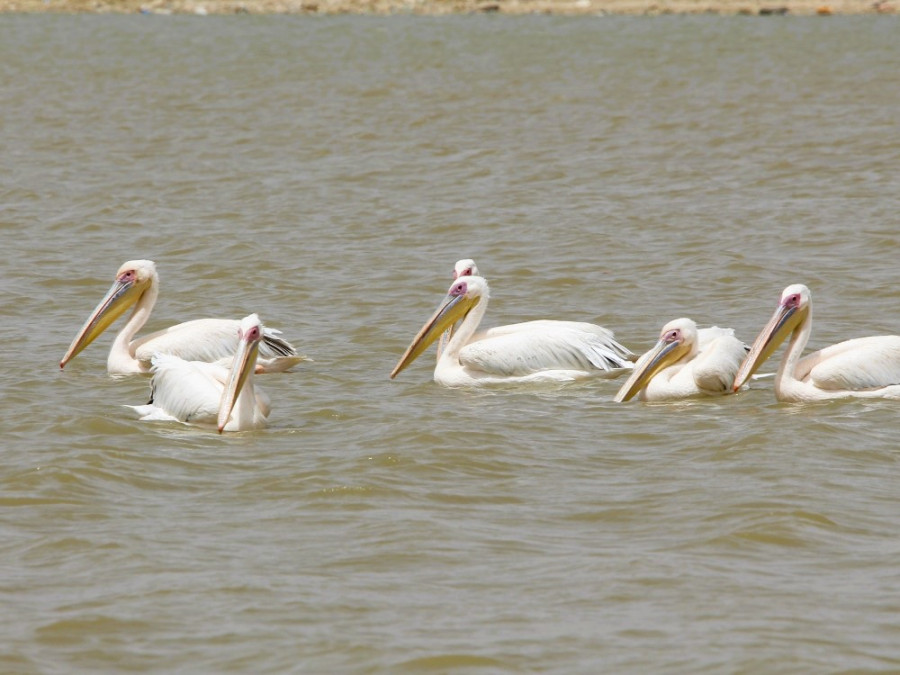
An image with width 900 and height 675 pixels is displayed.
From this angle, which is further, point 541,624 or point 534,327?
point 534,327

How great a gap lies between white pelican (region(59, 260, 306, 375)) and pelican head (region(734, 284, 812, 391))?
1.94 m

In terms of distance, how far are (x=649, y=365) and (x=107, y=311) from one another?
8.87 feet

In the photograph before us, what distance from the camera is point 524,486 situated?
17.9 feet


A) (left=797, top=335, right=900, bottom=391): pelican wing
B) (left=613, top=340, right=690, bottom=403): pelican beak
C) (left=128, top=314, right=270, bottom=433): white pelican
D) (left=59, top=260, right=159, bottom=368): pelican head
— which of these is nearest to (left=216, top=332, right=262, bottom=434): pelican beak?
(left=128, top=314, right=270, bottom=433): white pelican

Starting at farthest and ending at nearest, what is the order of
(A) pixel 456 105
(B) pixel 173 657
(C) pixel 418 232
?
1. (A) pixel 456 105
2. (C) pixel 418 232
3. (B) pixel 173 657

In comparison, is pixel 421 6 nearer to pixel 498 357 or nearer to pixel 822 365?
pixel 498 357

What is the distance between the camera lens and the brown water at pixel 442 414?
417 cm

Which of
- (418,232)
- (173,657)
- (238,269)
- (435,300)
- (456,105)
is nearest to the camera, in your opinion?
(173,657)

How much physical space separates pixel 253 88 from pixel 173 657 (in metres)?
17.6

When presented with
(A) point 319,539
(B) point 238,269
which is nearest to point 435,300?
(B) point 238,269

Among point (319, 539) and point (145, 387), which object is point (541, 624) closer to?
point (319, 539)

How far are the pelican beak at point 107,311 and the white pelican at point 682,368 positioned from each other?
2.53m

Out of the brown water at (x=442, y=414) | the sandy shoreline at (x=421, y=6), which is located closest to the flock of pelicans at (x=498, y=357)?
the brown water at (x=442, y=414)

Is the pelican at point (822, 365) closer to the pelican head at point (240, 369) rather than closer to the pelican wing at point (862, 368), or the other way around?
the pelican wing at point (862, 368)
